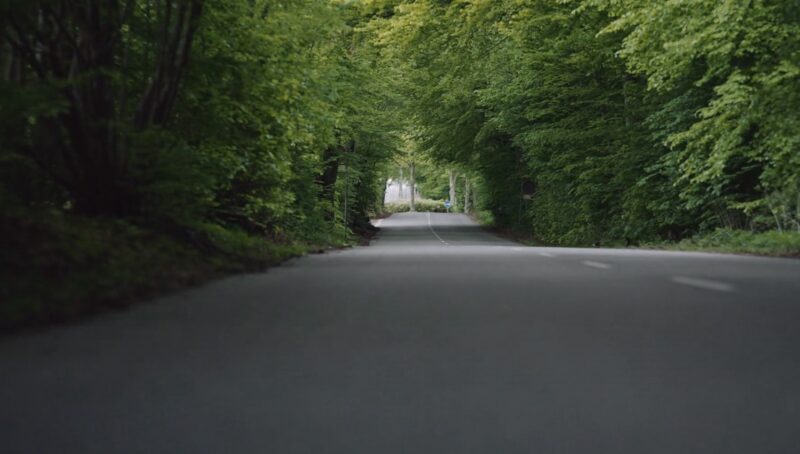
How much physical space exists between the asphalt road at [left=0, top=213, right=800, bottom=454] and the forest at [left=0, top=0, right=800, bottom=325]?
1676 millimetres

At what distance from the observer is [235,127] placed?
48.6 feet

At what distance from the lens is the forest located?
36.2ft

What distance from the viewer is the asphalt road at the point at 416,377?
3742 mm

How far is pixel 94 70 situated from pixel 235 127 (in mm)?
3324

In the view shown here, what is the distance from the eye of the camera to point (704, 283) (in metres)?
9.63

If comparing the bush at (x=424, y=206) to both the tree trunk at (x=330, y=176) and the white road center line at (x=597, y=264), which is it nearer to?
the tree trunk at (x=330, y=176)

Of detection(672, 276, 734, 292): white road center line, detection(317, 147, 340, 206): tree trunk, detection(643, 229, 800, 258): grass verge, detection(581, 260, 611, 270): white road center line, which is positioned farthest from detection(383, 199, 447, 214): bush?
detection(672, 276, 734, 292): white road center line

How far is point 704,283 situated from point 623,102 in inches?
954

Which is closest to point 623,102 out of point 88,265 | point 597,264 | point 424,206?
point 597,264

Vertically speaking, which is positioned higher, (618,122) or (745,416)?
(618,122)

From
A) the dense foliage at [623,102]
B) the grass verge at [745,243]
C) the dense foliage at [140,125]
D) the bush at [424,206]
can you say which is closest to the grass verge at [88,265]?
the dense foliage at [140,125]

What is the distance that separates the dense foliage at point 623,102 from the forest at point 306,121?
0.30 feet

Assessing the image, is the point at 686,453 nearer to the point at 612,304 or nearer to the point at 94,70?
the point at 612,304

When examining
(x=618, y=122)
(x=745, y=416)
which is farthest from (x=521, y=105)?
(x=745, y=416)
